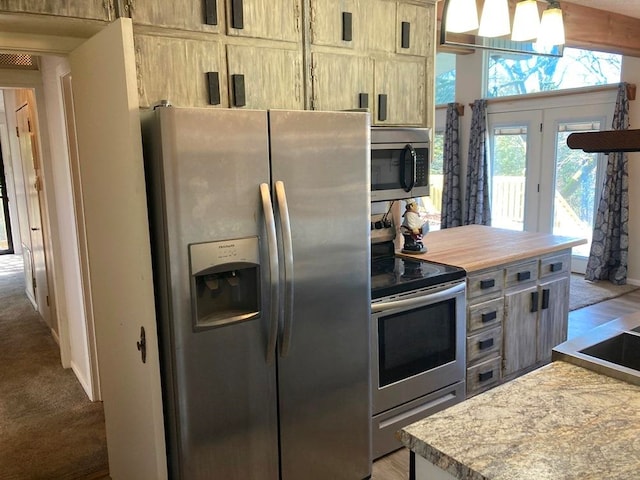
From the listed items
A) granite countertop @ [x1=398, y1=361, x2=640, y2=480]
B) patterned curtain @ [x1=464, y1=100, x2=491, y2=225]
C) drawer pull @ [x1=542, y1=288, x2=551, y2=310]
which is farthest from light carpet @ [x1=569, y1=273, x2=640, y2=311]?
granite countertop @ [x1=398, y1=361, x2=640, y2=480]

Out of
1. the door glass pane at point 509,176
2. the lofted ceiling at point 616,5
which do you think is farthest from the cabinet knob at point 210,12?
the door glass pane at point 509,176

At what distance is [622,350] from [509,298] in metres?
1.54

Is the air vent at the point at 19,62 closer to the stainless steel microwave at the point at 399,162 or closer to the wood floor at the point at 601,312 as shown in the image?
the stainless steel microwave at the point at 399,162

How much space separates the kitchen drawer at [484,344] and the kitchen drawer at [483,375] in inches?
2.0

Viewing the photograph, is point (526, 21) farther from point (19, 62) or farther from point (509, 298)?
point (19, 62)

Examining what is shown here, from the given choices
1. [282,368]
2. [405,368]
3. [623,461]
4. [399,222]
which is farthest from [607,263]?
[623,461]

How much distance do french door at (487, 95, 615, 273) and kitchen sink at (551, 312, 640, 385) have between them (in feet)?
14.9

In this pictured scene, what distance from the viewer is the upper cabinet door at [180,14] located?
2025mm

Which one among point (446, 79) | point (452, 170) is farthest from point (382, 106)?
point (446, 79)

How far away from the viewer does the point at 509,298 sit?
319 cm

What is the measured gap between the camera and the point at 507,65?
6816 mm

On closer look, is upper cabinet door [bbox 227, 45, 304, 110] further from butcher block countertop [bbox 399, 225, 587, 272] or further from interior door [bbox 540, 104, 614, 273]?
interior door [bbox 540, 104, 614, 273]

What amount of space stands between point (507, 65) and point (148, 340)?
637 centimetres

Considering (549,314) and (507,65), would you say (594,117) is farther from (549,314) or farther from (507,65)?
(549,314)
